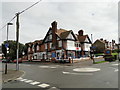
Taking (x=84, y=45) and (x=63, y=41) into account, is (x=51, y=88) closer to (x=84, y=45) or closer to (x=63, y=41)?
(x=63, y=41)

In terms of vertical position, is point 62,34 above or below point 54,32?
below

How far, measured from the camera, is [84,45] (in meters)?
48.4

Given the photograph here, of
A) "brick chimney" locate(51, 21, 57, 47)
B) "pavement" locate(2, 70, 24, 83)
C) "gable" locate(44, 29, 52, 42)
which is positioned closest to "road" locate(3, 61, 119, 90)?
"pavement" locate(2, 70, 24, 83)

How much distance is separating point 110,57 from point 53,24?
19.1 m

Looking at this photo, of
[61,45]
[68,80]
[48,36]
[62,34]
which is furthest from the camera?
[48,36]

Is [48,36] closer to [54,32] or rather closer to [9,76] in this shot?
[54,32]

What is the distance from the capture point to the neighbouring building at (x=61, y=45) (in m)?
40.6

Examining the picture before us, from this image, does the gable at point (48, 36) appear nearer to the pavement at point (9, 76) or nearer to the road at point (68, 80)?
the pavement at point (9, 76)

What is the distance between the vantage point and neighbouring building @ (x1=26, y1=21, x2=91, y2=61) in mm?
40562

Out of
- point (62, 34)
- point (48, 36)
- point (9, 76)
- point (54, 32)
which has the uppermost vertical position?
point (54, 32)

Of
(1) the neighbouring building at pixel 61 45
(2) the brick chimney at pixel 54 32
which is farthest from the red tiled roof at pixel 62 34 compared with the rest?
(2) the brick chimney at pixel 54 32

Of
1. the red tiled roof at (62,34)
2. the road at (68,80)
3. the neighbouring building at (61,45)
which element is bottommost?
the road at (68,80)

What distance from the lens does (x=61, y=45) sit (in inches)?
1598

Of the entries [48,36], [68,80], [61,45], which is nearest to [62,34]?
[61,45]
